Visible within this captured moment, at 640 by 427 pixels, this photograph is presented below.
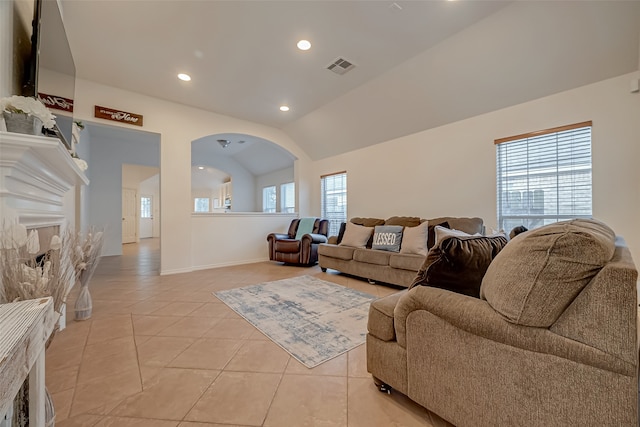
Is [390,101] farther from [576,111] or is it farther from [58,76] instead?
[58,76]

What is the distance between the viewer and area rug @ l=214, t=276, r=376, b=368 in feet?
6.23

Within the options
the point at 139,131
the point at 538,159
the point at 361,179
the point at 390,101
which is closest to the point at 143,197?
the point at 139,131

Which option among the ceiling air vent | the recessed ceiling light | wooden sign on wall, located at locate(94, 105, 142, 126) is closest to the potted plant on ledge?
the recessed ceiling light

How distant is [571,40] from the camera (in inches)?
97.1

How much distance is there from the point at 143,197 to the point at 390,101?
11.0 metres

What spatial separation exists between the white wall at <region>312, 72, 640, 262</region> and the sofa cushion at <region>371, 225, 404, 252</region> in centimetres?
74

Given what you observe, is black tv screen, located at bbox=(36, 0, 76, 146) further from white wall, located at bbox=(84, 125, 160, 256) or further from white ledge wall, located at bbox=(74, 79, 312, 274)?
white wall, located at bbox=(84, 125, 160, 256)

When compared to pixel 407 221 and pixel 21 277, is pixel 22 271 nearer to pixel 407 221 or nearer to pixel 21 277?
pixel 21 277

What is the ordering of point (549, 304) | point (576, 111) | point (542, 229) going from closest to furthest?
point (549, 304)
point (542, 229)
point (576, 111)

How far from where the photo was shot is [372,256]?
3.67 metres

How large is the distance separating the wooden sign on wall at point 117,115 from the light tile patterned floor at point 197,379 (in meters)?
2.69

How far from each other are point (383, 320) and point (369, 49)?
2.98 metres

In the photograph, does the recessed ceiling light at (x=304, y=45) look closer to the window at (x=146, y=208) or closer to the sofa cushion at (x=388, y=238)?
the sofa cushion at (x=388, y=238)

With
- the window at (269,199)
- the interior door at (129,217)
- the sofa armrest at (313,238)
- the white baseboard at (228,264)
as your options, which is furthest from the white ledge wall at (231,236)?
the interior door at (129,217)
